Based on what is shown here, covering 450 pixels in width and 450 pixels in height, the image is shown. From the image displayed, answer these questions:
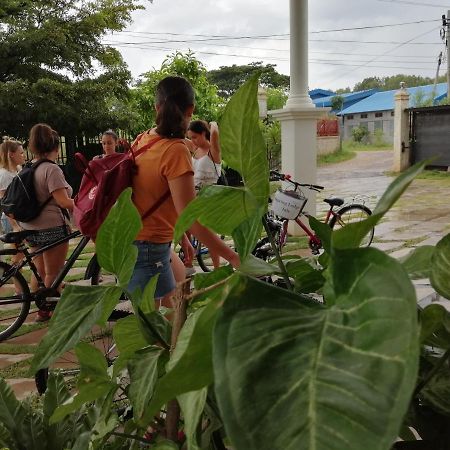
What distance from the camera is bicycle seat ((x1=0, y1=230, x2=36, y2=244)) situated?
3.47m

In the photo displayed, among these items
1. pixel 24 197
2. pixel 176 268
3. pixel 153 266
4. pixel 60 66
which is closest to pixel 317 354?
pixel 153 266

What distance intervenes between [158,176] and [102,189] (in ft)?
0.70

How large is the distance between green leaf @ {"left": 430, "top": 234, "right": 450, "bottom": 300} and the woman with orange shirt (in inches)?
60.1

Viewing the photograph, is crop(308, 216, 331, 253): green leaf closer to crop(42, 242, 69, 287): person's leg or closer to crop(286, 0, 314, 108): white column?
crop(42, 242, 69, 287): person's leg

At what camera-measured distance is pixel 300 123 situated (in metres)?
5.99

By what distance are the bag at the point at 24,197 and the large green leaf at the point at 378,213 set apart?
3388mm

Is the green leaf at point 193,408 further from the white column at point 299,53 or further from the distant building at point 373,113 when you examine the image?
the distant building at point 373,113

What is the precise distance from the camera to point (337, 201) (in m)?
5.04

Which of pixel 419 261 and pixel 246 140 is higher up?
pixel 246 140

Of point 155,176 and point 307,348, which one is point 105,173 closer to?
point 155,176

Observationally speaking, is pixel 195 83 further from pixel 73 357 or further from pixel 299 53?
pixel 73 357

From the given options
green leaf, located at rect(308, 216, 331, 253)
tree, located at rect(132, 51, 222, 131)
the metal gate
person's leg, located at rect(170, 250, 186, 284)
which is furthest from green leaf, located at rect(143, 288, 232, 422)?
the metal gate

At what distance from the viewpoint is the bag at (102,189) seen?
2021 millimetres

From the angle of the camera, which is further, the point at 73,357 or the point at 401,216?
the point at 401,216
